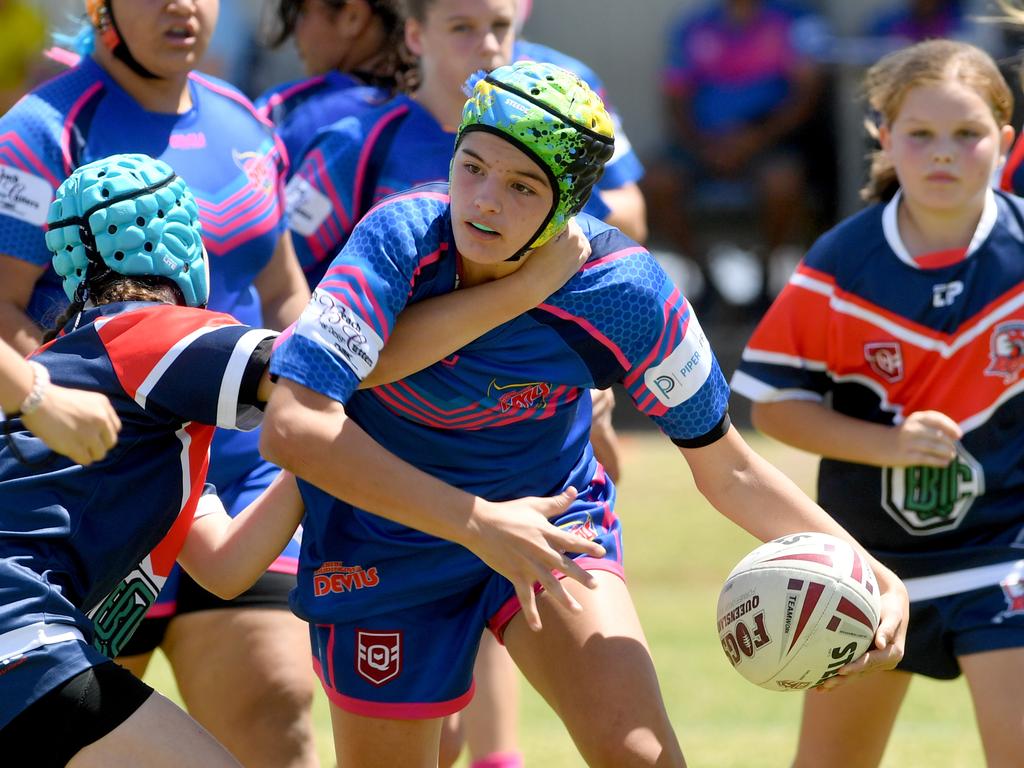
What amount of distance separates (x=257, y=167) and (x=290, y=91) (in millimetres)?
983

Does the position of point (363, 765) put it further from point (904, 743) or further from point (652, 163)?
point (652, 163)

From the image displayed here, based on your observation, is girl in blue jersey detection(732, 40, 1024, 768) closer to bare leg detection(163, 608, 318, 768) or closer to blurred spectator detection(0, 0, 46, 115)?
bare leg detection(163, 608, 318, 768)

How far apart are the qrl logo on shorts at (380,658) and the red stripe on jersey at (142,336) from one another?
89 cm

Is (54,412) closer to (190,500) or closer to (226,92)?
(190,500)

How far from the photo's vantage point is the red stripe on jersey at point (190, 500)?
3414mm

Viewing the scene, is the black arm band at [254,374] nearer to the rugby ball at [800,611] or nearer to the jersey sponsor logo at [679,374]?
the jersey sponsor logo at [679,374]

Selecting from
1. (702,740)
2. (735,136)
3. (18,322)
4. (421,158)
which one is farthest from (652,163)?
(18,322)

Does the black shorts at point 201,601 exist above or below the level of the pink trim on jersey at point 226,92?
below

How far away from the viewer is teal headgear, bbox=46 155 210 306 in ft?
11.1

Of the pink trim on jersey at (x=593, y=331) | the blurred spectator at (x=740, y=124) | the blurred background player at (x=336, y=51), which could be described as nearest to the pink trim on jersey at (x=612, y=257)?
the pink trim on jersey at (x=593, y=331)

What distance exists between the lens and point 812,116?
37.8 feet

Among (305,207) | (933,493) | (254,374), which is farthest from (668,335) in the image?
(305,207)

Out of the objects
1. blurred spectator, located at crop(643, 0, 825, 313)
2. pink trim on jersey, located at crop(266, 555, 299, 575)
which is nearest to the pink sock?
pink trim on jersey, located at crop(266, 555, 299, 575)

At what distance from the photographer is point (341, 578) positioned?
3.73m
